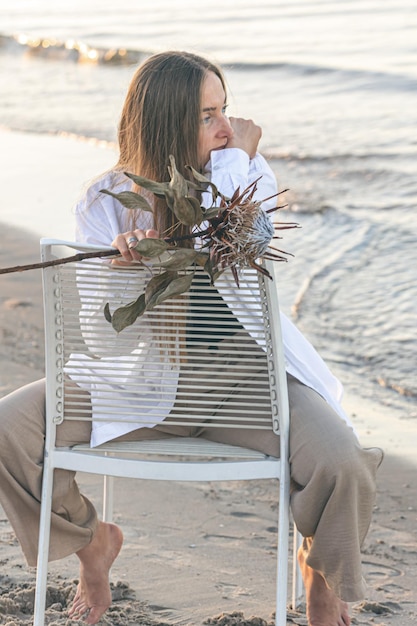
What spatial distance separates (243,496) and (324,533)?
1.14m

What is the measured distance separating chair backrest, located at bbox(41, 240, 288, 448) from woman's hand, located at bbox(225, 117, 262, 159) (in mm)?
Result: 445

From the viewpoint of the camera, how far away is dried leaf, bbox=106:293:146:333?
212 cm

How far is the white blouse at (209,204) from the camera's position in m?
2.36

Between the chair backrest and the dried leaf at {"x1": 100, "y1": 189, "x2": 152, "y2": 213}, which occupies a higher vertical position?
the dried leaf at {"x1": 100, "y1": 189, "x2": 152, "y2": 213}

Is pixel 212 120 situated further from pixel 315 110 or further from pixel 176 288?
pixel 315 110

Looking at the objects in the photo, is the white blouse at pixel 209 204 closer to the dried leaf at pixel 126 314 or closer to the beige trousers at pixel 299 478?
the beige trousers at pixel 299 478

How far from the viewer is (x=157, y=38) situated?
745 inches

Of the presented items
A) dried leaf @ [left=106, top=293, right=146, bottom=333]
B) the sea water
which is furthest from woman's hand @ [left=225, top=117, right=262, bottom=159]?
dried leaf @ [left=106, top=293, right=146, bottom=333]

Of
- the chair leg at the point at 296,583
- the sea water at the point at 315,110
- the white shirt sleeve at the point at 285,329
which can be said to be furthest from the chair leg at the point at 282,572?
the sea water at the point at 315,110

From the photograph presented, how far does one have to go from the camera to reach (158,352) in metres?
2.36

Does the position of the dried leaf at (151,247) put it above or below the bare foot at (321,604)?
above

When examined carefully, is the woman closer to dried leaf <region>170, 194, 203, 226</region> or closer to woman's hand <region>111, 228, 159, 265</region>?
woman's hand <region>111, 228, 159, 265</region>

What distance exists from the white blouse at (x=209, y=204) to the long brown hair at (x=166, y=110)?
72 millimetres

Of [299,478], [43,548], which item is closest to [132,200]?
[299,478]
